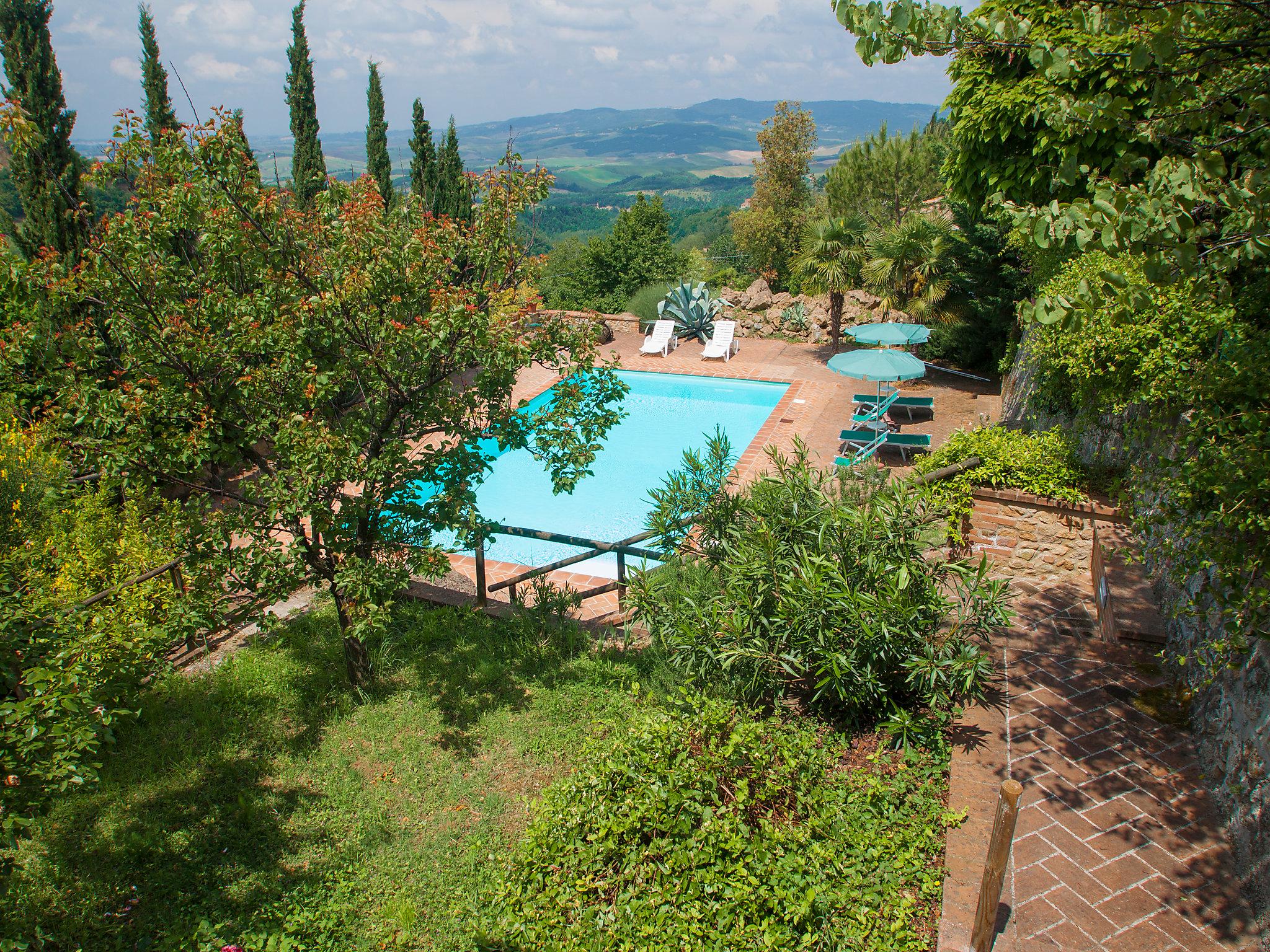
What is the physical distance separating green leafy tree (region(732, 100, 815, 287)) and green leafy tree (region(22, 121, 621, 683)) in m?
17.1

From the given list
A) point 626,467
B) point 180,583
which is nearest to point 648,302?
point 626,467

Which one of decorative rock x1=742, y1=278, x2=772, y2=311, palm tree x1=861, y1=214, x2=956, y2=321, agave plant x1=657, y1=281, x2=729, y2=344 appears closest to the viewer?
palm tree x1=861, y1=214, x2=956, y2=321

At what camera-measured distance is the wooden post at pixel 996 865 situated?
316 centimetres

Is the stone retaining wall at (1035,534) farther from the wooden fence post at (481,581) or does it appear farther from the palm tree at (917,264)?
the palm tree at (917,264)

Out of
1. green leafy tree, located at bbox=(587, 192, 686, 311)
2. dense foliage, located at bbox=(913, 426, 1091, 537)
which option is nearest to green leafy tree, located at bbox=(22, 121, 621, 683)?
dense foliage, located at bbox=(913, 426, 1091, 537)

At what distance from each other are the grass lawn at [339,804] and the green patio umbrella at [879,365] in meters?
7.29

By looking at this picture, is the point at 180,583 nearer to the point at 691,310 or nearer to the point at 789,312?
the point at 691,310

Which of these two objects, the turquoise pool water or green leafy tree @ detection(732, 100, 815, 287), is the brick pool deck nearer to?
the turquoise pool water

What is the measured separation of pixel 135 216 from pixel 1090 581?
798 cm

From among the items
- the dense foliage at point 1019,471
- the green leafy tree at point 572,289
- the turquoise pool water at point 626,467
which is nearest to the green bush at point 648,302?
the green leafy tree at point 572,289

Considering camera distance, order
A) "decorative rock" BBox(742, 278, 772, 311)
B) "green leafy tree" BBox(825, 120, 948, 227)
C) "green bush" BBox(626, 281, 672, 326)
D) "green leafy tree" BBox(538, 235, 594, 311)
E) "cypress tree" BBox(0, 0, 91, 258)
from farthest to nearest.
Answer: "green leafy tree" BBox(538, 235, 594, 311) → "decorative rock" BBox(742, 278, 772, 311) → "green bush" BBox(626, 281, 672, 326) → "green leafy tree" BBox(825, 120, 948, 227) → "cypress tree" BBox(0, 0, 91, 258)

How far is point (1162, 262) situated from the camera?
10.1 ft

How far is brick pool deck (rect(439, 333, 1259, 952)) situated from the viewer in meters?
3.50

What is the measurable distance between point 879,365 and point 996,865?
31.6ft
